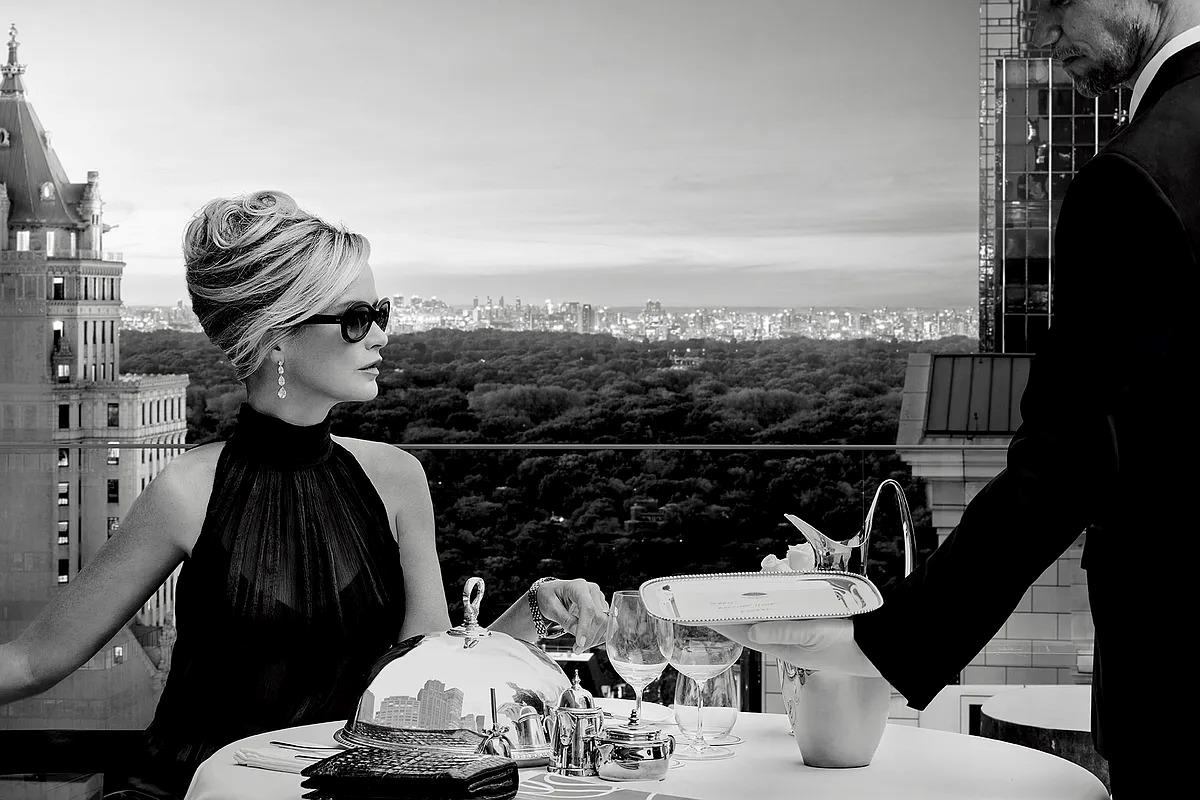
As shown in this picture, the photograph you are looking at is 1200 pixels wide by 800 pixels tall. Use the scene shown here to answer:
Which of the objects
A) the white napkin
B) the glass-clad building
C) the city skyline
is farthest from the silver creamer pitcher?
the glass-clad building

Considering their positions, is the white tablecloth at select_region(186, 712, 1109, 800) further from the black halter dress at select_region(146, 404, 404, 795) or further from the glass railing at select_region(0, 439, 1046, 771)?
the glass railing at select_region(0, 439, 1046, 771)

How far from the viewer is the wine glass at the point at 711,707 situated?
132cm

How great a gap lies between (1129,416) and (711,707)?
62 cm

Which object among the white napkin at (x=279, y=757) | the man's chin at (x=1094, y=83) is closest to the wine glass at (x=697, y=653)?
the white napkin at (x=279, y=757)

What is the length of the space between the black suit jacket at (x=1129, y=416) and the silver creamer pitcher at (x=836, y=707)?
28cm

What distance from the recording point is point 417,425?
12805 millimetres

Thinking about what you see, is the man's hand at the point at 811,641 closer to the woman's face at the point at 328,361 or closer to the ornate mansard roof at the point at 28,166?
the woman's face at the point at 328,361

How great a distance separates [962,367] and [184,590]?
5.82 meters

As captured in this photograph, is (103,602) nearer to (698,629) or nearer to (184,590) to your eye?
(184,590)

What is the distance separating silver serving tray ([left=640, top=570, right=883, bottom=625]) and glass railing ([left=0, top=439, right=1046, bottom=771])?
7.37 ft

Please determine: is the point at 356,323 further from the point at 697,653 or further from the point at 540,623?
the point at 697,653

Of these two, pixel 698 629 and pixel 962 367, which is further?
pixel 962 367

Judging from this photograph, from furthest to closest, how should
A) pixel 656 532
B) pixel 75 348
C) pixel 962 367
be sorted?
1. pixel 75 348
2. pixel 962 367
3. pixel 656 532

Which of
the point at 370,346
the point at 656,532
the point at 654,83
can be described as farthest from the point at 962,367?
the point at 654,83
